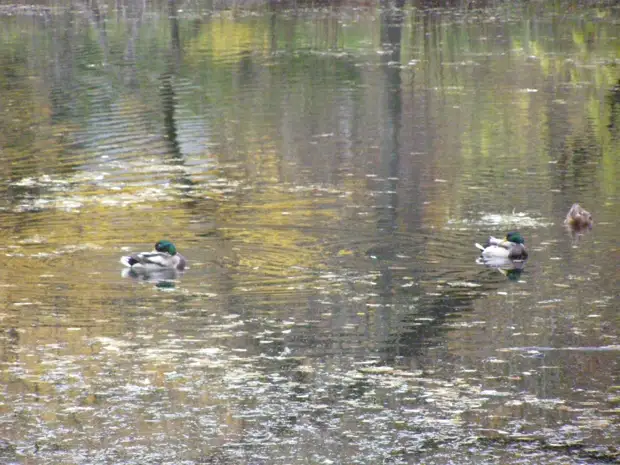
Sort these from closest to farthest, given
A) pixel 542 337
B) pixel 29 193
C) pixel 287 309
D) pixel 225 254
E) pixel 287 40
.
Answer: pixel 542 337, pixel 287 309, pixel 225 254, pixel 29 193, pixel 287 40

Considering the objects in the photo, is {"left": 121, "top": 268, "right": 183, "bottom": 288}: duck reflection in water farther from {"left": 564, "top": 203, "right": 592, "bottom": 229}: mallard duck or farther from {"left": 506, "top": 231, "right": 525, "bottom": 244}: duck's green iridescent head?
{"left": 564, "top": 203, "right": 592, "bottom": 229}: mallard duck

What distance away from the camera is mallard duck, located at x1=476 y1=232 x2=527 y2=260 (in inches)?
526

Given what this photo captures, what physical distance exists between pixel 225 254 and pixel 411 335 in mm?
3418

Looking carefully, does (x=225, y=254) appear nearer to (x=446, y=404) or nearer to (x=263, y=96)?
(x=446, y=404)

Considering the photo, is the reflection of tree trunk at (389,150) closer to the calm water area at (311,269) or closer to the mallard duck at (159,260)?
the calm water area at (311,269)

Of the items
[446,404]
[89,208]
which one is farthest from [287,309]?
[89,208]

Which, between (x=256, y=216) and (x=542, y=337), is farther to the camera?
(x=256, y=216)

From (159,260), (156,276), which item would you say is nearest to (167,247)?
(159,260)

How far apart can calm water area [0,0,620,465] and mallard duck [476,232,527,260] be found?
0.29 m

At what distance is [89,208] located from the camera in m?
16.7

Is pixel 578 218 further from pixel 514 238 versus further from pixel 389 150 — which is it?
pixel 389 150

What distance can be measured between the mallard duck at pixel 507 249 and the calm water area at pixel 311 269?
0.96 feet

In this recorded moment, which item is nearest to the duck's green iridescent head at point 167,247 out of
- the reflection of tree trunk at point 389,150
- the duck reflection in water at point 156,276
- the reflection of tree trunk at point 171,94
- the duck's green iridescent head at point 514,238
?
the duck reflection in water at point 156,276

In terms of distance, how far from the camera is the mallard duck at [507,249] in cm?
1336
